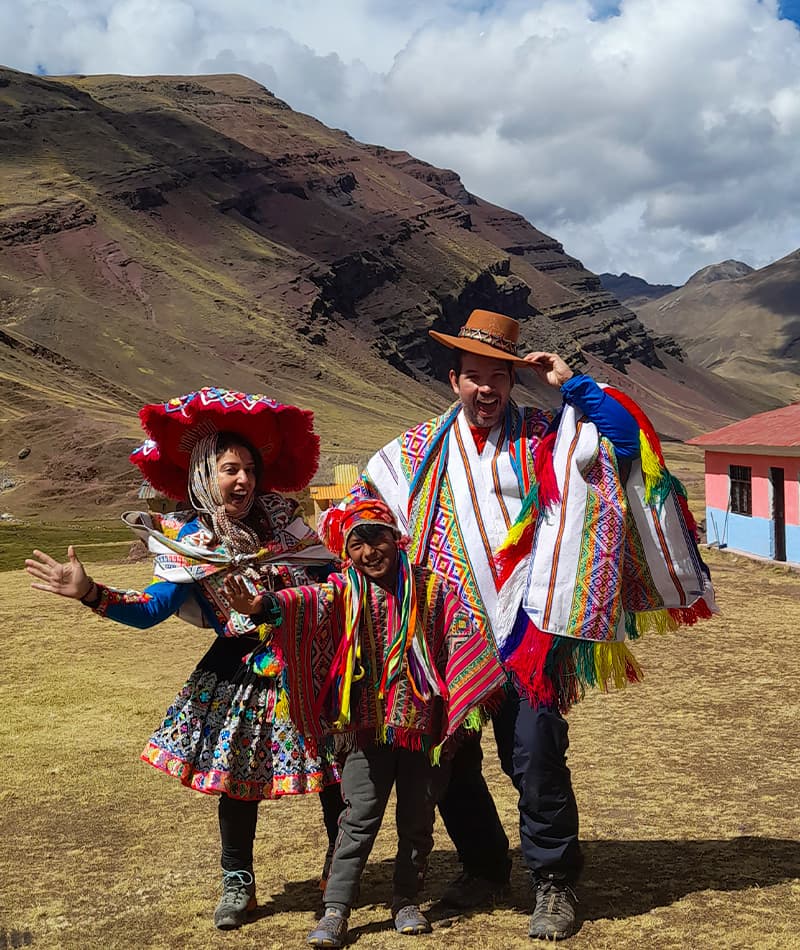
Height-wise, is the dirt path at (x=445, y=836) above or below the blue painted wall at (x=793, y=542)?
below

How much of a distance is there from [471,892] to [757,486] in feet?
56.3

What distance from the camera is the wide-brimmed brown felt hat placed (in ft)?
12.3

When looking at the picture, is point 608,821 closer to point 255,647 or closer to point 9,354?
point 255,647

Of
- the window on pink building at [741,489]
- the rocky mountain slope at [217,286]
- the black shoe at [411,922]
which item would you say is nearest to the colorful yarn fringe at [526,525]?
the black shoe at [411,922]

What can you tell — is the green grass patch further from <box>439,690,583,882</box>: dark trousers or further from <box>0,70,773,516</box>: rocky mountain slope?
<box>439,690,583,882</box>: dark trousers

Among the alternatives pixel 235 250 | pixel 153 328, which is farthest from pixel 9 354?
pixel 235 250

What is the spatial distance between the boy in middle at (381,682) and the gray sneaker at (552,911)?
388 mm

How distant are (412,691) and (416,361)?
10457 centimetres

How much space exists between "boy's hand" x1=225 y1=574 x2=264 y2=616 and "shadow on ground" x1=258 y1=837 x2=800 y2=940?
1211 millimetres

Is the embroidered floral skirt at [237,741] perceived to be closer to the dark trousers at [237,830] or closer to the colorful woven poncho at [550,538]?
the dark trousers at [237,830]

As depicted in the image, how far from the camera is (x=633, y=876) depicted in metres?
4.16

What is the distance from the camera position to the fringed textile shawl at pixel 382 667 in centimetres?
357

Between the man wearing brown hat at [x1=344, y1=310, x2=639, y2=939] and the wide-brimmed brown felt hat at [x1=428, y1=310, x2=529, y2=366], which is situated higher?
the wide-brimmed brown felt hat at [x1=428, y1=310, x2=529, y2=366]

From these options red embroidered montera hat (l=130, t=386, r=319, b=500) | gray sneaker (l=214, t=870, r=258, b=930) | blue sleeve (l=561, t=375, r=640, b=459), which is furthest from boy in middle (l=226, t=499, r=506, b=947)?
blue sleeve (l=561, t=375, r=640, b=459)
